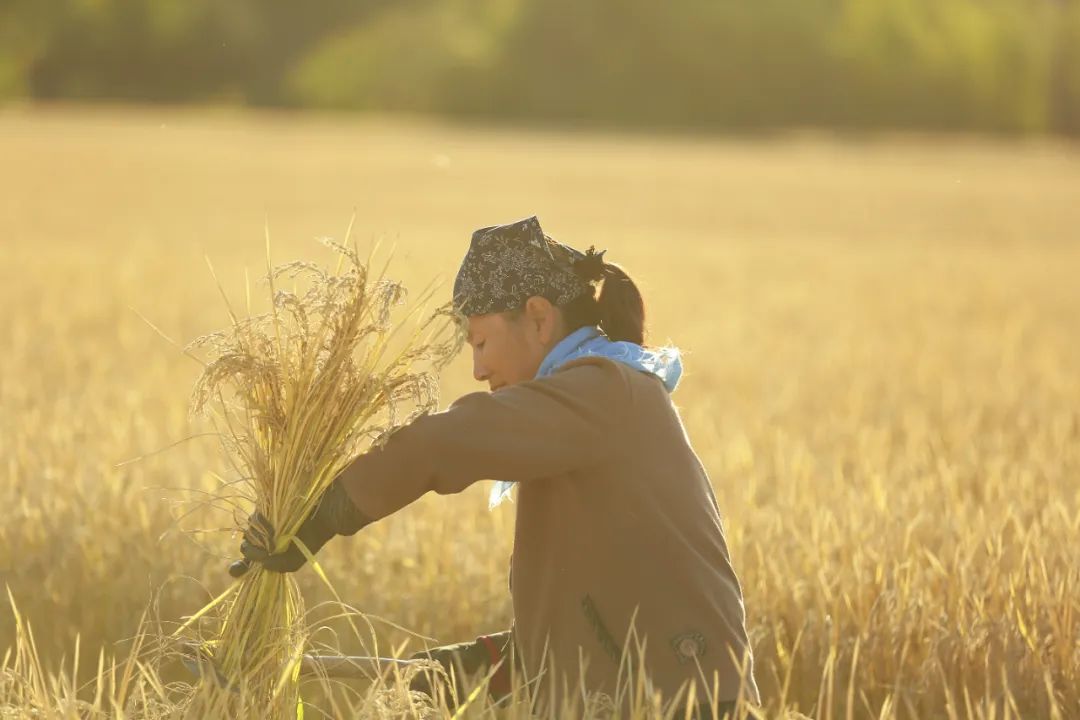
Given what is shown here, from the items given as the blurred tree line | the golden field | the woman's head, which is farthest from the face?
the blurred tree line

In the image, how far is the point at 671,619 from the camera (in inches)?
105

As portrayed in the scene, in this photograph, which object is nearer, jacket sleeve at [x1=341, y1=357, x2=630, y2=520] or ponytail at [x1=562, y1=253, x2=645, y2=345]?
jacket sleeve at [x1=341, y1=357, x2=630, y2=520]

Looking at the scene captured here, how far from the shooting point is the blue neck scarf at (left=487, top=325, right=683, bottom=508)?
8.97 feet

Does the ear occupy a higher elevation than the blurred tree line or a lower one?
lower

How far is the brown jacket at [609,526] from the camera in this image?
2.53 meters

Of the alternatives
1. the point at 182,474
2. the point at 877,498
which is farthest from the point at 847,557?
the point at 182,474

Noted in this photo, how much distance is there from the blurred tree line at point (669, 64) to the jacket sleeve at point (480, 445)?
54.5m

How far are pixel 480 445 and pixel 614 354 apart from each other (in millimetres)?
370

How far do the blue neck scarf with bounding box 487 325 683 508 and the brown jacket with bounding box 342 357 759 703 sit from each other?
0.05 m

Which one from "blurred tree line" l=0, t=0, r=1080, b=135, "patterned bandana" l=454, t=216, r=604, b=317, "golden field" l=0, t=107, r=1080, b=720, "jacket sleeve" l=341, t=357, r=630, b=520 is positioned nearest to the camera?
"jacket sleeve" l=341, t=357, r=630, b=520

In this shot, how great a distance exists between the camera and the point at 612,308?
2.85 meters

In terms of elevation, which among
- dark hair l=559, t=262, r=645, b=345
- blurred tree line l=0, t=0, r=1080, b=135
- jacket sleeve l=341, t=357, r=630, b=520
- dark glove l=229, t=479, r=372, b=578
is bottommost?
dark glove l=229, t=479, r=372, b=578

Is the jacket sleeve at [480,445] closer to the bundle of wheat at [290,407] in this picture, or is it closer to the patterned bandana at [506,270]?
the bundle of wheat at [290,407]

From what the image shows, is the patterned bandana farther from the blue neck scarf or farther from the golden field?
the golden field
